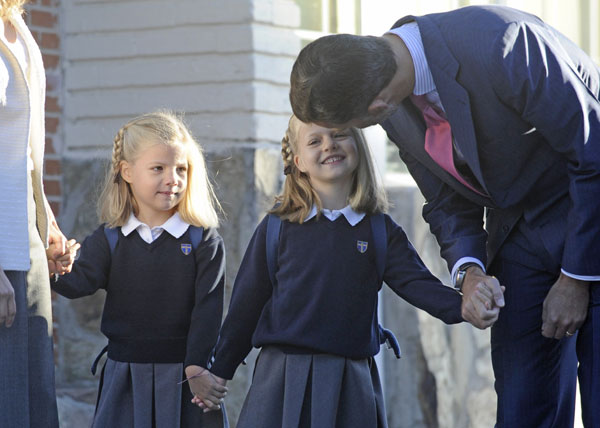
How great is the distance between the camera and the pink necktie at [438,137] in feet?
10.8

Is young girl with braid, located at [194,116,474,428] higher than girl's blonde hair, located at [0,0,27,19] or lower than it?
lower

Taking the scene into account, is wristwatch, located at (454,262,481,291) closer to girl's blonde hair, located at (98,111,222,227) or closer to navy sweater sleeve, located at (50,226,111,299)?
girl's blonde hair, located at (98,111,222,227)

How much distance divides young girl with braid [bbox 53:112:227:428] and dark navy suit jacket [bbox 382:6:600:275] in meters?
1.07

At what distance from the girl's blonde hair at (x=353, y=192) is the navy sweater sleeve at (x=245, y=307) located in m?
0.12

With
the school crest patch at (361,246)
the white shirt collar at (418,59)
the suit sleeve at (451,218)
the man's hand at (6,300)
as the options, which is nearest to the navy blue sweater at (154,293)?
the school crest patch at (361,246)

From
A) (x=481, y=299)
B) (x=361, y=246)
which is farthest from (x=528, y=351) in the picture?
(x=361, y=246)

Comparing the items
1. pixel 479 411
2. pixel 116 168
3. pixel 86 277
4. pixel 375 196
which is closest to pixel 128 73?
pixel 116 168

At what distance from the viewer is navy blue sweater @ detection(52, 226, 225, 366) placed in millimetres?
4016

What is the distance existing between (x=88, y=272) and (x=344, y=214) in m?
0.98

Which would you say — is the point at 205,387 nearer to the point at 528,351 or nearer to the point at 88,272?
the point at 88,272

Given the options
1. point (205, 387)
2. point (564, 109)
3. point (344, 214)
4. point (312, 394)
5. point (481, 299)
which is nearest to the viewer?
point (564, 109)

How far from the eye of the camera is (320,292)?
3738 mm

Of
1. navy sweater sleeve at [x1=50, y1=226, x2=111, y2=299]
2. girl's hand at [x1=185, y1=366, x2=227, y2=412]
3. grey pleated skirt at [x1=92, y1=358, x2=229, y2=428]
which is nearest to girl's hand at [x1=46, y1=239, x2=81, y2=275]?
navy sweater sleeve at [x1=50, y1=226, x2=111, y2=299]

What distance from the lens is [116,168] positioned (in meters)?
4.25
